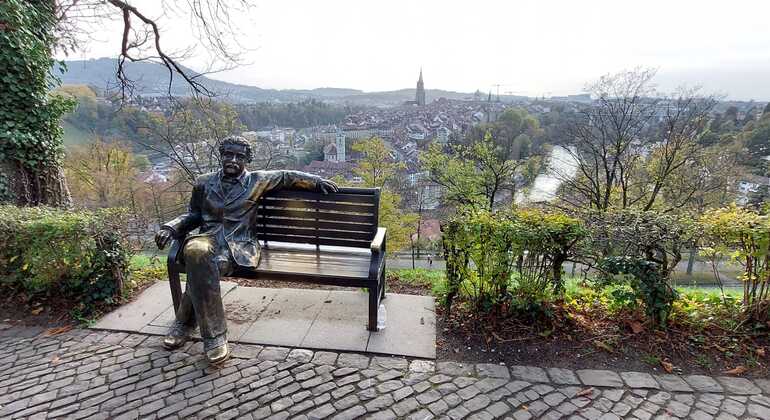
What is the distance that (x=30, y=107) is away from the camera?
5656mm

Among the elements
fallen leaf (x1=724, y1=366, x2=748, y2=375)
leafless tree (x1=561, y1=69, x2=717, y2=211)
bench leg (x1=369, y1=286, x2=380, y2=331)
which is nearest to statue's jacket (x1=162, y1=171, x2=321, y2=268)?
bench leg (x1=369, y1=286, x2=380, y2=331)

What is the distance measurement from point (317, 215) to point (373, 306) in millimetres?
1323

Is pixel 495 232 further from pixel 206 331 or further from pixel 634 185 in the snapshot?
pixel 634 185

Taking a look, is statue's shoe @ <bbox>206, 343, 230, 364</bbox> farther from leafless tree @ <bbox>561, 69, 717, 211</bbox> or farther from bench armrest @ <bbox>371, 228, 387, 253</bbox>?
leafless tree @ <bbox>561, 69, 717, 211</bbox>

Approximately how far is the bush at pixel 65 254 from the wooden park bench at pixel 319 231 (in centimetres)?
103

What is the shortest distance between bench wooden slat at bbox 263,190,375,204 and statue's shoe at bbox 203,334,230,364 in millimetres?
1645

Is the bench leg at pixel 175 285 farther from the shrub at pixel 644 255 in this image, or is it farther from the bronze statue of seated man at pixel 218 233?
the shrub at pixel 644 255

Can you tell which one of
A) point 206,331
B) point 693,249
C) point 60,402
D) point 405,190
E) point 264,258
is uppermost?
point 693,249

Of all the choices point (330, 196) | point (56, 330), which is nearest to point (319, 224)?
point (330, 196)

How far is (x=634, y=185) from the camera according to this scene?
18578 mm

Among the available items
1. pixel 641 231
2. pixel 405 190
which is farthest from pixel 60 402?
pixel 405 190

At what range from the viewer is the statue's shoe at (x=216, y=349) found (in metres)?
3.23

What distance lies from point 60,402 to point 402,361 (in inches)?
103

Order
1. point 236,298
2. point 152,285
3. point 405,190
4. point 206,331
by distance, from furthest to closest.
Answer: point 405,190 < point 152,285 < point 236,298 < point 206,331
